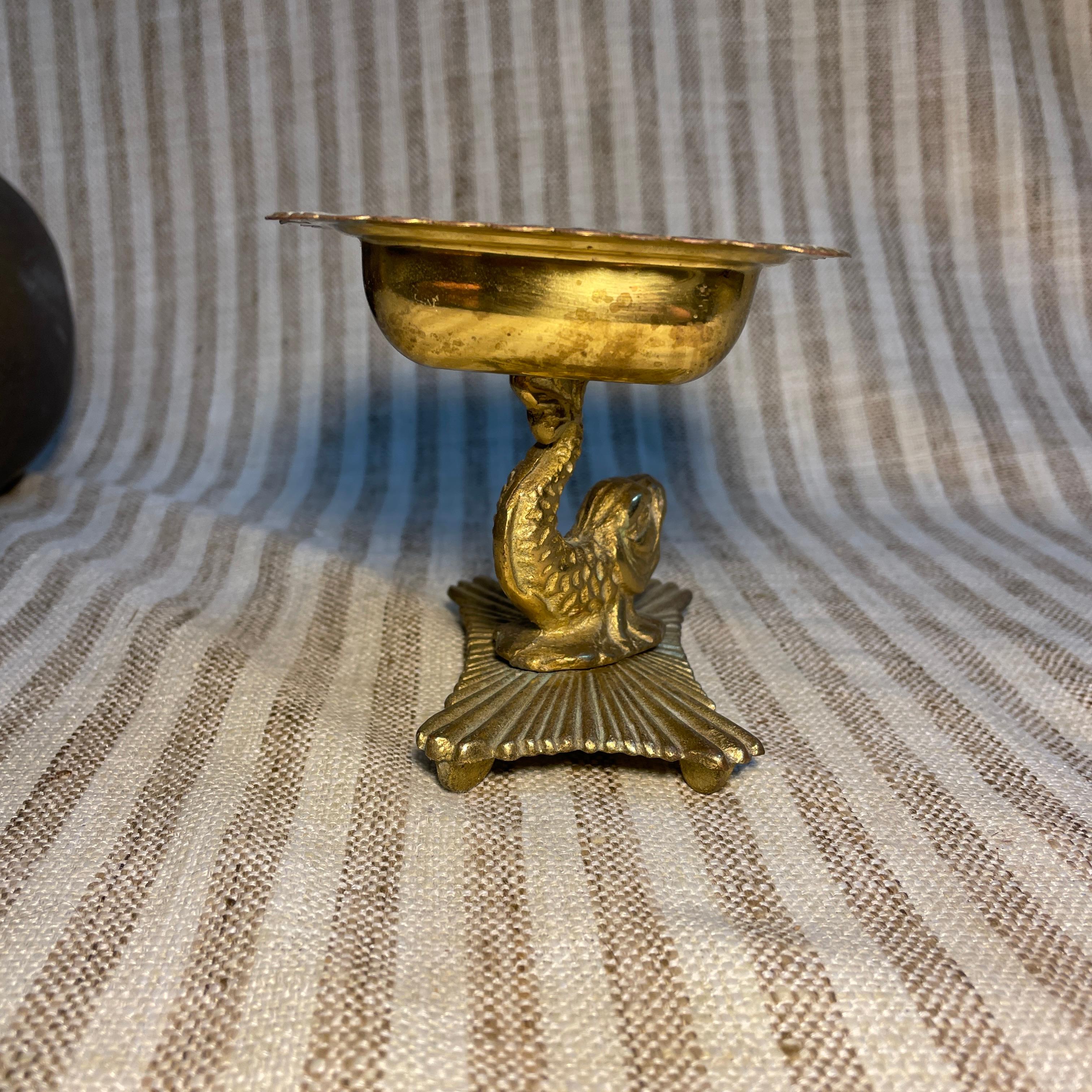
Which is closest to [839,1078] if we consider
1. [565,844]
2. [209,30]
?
[565,844]

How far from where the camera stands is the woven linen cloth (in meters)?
0.74

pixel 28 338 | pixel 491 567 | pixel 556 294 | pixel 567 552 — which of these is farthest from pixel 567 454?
pixel 28 338

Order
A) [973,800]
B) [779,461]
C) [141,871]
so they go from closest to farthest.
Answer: [141,871] → [973,800] → [779,461]

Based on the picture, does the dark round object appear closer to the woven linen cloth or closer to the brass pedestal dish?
the woven linen cloth

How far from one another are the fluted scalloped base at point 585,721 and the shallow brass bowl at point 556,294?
0.29m

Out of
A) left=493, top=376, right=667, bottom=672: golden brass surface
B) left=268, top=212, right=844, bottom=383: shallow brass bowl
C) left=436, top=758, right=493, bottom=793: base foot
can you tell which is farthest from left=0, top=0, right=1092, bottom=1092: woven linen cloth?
left=268, top=212, right=844, bottom=383: shallow brass bowl

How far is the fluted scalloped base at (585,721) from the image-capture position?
965mm

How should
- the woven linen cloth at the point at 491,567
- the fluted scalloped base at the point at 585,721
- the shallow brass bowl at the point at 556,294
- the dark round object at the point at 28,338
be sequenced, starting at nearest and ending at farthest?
the woven linen cloth at the point at 491,567
the shallow brass bowl at the point at 556,294
the fluted scalloped base at the point at 585,721
the dark round object at the point at 28,338

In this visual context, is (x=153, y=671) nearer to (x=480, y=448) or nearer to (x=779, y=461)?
(x=480, y=448)

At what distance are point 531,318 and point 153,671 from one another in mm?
537

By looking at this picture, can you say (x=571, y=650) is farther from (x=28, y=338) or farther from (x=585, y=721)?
(x=28, y=338)

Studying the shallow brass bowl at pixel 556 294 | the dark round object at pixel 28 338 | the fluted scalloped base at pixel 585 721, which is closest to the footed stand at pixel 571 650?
the fluted scalloped base at pixel 585 721

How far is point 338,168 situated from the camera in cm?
193

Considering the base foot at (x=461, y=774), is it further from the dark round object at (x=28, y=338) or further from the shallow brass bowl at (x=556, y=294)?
the dark round object at (x=28, y=338)
